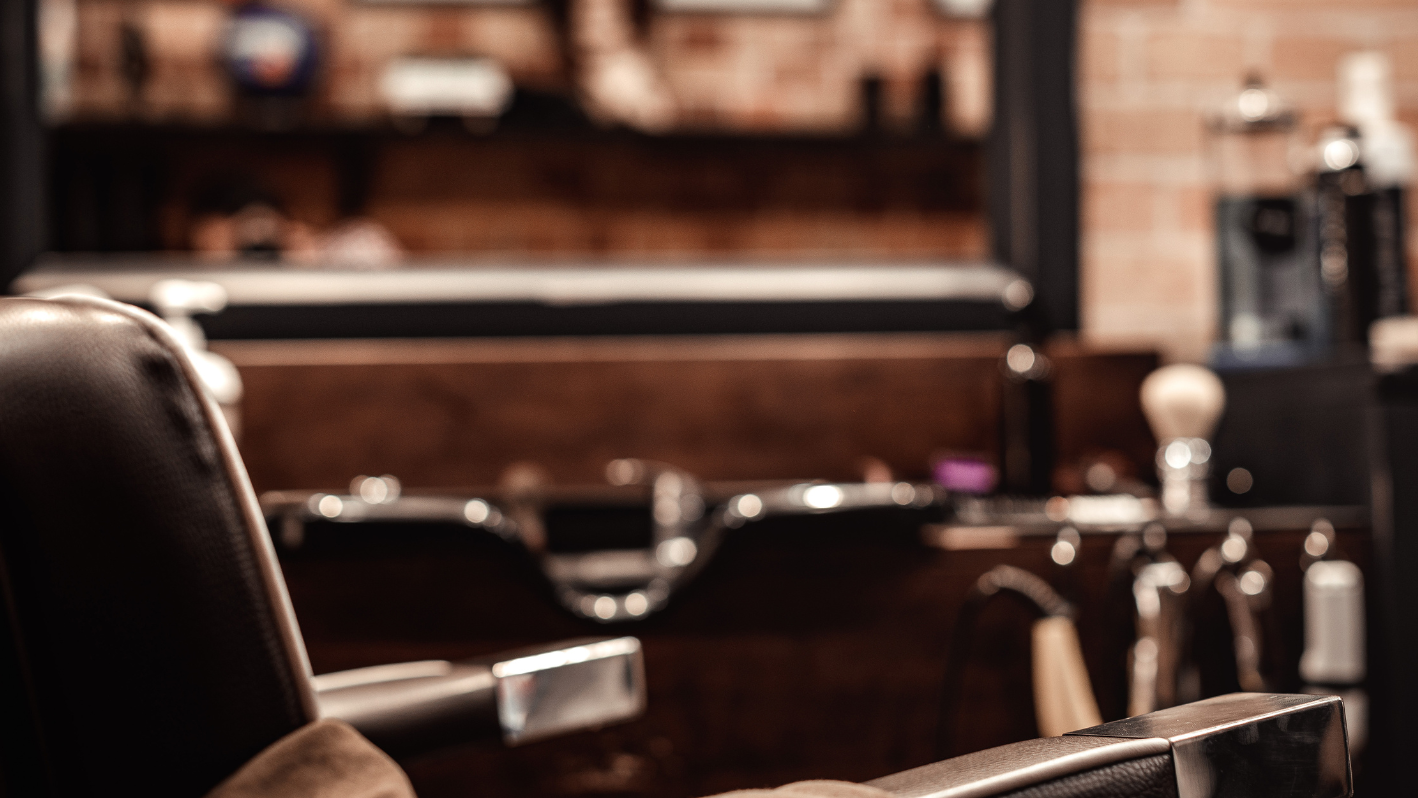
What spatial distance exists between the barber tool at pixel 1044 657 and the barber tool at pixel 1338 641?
0.18m

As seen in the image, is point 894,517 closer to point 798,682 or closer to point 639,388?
point 798,682

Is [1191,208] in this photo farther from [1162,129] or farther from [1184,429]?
[1184,429]

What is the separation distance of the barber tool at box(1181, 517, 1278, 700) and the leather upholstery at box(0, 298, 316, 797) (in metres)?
0.77

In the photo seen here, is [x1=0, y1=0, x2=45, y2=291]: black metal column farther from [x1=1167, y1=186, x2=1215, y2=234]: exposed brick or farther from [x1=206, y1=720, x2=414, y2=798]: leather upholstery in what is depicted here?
[x1=1167, y1=186, x2=1215, y2=234]: exposed brick

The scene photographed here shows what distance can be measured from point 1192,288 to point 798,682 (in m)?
0.84

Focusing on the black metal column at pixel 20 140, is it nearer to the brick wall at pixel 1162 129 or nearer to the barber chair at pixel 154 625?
the barber chair at pixel 154 625

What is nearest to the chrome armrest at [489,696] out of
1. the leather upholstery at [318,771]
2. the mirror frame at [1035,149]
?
the leather upholstery at [318,771]

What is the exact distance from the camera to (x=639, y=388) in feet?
4.12

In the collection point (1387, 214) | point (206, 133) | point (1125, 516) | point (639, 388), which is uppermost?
point (206, 133)

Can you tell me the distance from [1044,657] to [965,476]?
0.34 meters

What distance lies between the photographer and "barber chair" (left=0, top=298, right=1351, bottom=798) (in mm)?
350

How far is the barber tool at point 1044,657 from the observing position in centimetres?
81

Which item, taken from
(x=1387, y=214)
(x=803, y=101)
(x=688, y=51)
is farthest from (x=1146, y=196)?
(x=688, y=51)

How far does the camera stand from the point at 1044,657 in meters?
0.83
